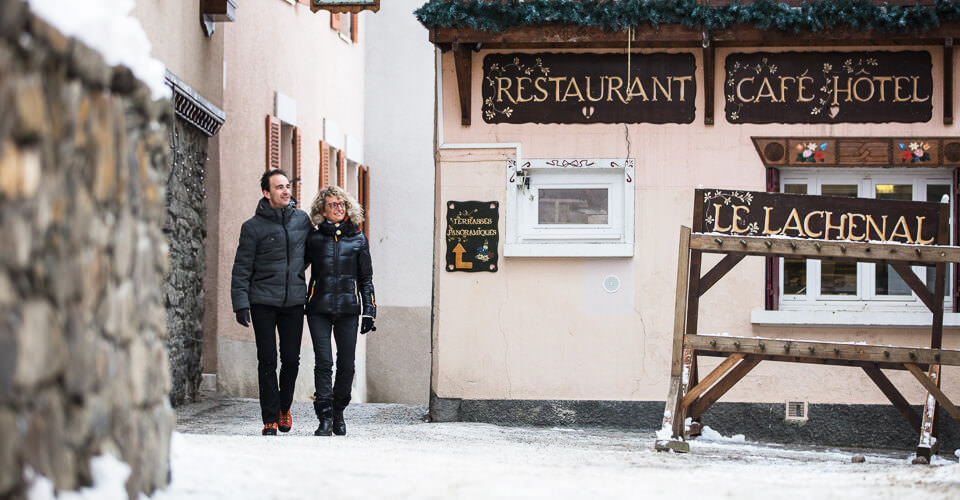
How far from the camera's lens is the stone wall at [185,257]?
10.7m

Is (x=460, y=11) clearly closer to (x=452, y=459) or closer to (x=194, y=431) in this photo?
(x=194, y=431)

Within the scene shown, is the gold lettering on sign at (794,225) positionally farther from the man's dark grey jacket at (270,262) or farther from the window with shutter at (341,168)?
the window with shutter at (341,168)

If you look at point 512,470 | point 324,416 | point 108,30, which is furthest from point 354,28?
point 108,30

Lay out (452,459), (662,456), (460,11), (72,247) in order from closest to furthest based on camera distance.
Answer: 1. (72,247)
2. (452,459)
3. (662,456)
4. (460,11)

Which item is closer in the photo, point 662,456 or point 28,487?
point 28,487

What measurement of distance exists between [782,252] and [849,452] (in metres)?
2.18

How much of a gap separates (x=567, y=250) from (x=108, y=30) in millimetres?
6930

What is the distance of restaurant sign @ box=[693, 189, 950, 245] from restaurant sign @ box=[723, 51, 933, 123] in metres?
1.87

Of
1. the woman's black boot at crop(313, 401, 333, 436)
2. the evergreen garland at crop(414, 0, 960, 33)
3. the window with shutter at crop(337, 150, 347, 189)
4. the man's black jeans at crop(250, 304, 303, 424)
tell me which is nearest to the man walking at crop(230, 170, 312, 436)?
the man's black jeans at crop(250, 304, 303, 424)

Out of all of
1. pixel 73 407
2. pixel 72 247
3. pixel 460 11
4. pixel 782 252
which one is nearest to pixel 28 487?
pixel 73 407

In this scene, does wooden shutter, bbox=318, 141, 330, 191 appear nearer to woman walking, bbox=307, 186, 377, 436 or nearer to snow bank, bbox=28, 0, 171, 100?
woman walking, bbox=307, 186, 377, 436

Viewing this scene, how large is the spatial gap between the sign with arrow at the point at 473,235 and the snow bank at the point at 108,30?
6143 mm

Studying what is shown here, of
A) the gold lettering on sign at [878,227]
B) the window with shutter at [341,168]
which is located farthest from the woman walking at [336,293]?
the window with shutter at [341,168]

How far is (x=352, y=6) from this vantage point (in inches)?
429
